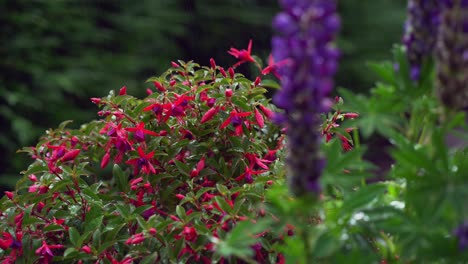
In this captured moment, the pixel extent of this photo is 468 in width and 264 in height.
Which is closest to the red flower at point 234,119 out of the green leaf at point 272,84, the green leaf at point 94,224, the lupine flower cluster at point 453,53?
the green leaf at point 272,84

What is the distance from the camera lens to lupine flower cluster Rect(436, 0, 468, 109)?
126cm

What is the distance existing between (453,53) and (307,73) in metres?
0.30

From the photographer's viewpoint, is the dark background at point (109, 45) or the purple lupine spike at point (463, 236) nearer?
the purple lupine spike at point (463, 236)

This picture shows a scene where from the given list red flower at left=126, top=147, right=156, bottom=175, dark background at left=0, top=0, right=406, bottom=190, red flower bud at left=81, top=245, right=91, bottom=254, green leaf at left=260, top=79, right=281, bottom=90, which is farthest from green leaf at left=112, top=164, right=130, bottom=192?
dark background at left=0, top=0, right=406, bottom=190

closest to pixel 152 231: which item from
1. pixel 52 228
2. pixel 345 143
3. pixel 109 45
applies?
pixel 52 228

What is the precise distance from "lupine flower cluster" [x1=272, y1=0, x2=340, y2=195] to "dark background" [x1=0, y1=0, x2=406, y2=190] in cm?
429

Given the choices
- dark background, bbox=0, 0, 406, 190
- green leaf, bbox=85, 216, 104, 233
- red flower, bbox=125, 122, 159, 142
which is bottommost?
dark background, bbox=0, 0, 406, 190

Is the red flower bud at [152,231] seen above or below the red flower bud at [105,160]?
below

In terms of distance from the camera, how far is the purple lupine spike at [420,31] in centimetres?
134

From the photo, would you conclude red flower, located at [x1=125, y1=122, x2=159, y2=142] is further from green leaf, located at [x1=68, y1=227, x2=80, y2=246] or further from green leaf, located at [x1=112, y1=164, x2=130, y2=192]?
green leaf, located at [x1=68, y1=227, x2=80, y2=246]

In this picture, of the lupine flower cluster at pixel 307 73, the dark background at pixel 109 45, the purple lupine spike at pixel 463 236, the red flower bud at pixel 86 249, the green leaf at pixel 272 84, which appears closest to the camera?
the lupine flower cluster at pixel 307 73

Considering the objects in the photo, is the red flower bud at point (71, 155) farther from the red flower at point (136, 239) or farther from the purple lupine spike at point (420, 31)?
the purple lupine spike at point (420, 31)

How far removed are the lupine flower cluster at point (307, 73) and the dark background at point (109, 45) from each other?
429cm

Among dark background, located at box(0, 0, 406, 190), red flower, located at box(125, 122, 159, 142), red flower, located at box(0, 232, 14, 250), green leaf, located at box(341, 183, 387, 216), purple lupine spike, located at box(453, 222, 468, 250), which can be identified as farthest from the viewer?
dark background, located at box(0, 0, 406, 190)
